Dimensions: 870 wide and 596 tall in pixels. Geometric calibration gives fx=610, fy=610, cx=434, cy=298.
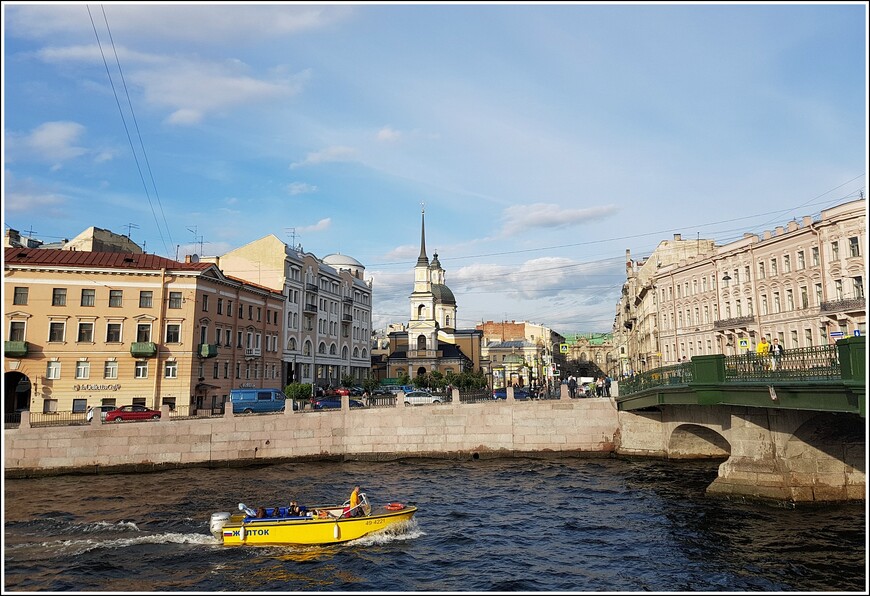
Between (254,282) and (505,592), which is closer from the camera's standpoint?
(505,592)

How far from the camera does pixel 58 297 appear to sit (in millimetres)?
46062

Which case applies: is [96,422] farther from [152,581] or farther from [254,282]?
[254,282]

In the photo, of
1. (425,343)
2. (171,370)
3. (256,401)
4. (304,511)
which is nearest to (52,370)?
(171,370)

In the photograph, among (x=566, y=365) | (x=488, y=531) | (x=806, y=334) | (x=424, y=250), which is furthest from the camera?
(x=566, y=365)

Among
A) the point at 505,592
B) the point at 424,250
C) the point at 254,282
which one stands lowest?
the point at 505,592

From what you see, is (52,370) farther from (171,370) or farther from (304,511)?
(304,511)

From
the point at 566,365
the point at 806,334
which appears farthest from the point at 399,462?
the point at 566,365

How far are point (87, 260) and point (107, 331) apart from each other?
19.4 feet

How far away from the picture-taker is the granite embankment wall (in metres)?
38.1

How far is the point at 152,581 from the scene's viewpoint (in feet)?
60.5

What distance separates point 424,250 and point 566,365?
217ft

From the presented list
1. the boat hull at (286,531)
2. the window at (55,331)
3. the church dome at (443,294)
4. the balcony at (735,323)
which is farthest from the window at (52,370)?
the church dome at (443,294)

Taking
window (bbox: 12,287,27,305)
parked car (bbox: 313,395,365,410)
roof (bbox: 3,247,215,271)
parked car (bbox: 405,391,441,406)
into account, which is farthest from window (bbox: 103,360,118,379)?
parked car (bbox: 405,391,441,406)

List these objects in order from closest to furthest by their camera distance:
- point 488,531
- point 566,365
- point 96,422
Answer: point 488,531, point 96,422, point 566,365
